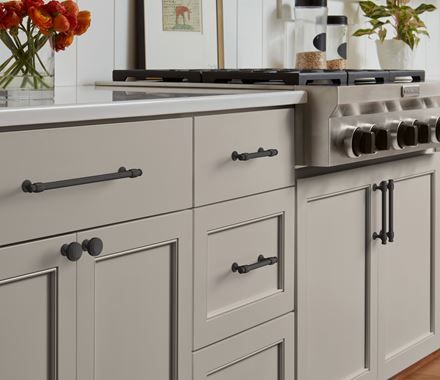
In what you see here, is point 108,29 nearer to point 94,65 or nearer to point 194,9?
point 94,65

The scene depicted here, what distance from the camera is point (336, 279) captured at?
90.2 inches

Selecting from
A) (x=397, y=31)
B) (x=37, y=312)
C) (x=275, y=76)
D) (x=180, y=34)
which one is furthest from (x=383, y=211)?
(x=397, y=31)

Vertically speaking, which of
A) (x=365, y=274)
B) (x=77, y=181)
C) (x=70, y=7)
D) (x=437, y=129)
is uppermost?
(x=70, y=7)

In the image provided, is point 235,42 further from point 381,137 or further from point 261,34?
point 381,137

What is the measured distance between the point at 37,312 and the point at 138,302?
9.6 inches

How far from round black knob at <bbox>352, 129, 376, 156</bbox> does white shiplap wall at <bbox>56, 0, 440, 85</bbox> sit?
31.3 inches

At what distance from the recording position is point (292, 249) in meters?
2.10

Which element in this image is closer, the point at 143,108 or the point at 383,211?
the point at 143,108

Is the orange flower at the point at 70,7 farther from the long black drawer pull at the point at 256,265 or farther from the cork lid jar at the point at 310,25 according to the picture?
the cork lid jar at the point at 310,25

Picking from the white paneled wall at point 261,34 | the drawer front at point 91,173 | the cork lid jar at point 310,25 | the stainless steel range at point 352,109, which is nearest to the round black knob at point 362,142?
the stainless steel range at point 352,109

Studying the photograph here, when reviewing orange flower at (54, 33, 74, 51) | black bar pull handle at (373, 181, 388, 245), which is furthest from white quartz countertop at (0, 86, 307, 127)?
black bar pull handle at (373, 181, 388, 245)

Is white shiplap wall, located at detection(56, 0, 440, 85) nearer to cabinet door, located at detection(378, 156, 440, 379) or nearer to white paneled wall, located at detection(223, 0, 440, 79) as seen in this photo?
white paneled wall, located at detection(223, 0, 440, 79)

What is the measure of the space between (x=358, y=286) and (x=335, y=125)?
0.51 m

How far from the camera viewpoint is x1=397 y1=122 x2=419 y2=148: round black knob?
2.33m
